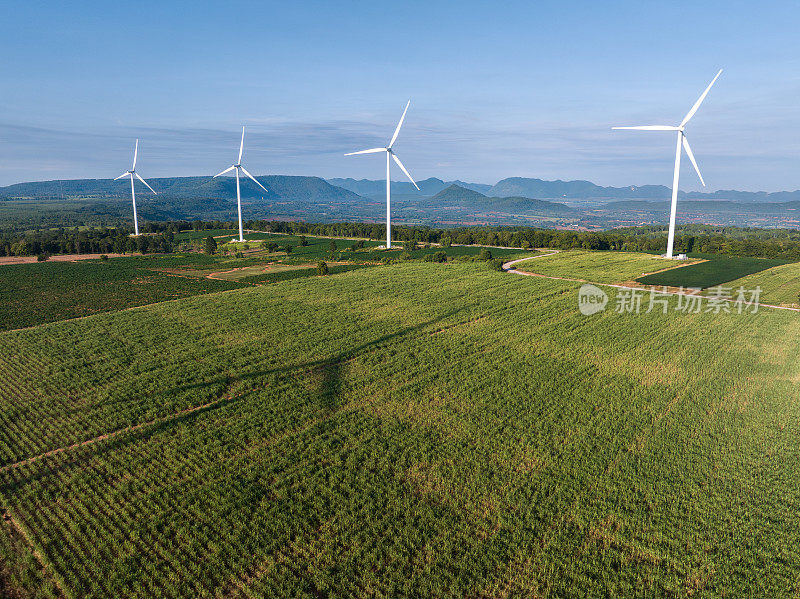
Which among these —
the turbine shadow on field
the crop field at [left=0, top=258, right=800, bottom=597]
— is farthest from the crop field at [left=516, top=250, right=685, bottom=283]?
the turbine shadow on field

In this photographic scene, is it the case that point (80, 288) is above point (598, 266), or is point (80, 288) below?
below

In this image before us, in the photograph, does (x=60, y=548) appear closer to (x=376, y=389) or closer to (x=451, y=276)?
(x=376, y=389)
